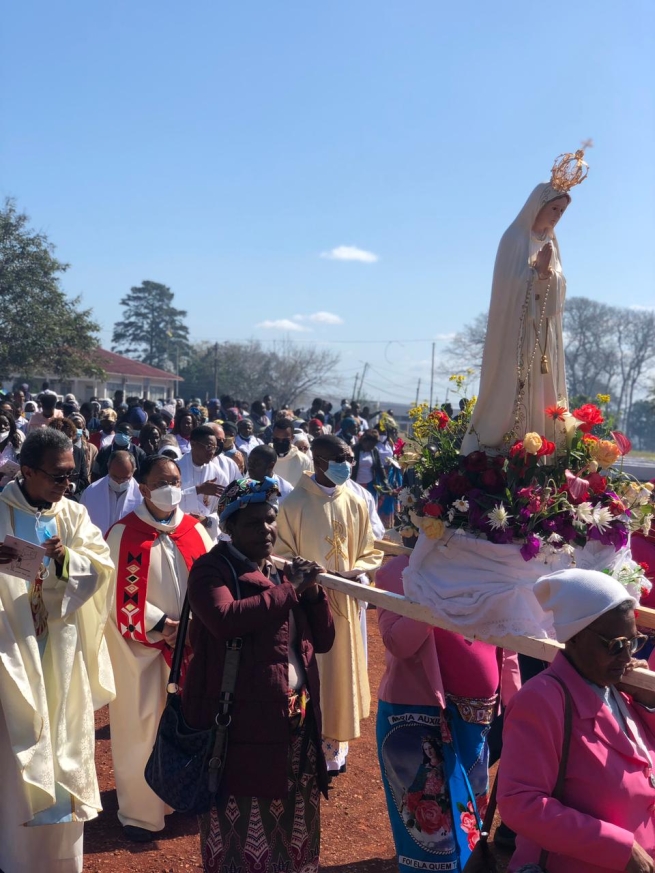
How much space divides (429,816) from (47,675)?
2.01m

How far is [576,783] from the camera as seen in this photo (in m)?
2.70

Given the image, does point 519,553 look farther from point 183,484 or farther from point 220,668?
point 183,484

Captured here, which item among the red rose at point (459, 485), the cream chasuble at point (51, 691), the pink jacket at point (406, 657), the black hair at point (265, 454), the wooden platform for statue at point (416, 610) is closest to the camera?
the wooden platform for statue at point (416, 610)

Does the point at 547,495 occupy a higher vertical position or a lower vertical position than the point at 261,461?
higher

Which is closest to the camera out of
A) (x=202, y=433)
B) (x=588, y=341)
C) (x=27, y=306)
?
(x=202, y=433)

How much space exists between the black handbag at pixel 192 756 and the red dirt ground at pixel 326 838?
1.78 metres

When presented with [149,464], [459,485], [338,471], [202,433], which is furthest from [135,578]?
[202,433]

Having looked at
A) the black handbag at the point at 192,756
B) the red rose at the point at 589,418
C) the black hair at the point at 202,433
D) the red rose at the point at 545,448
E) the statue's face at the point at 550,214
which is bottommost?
the black handbag at the point at 192,756

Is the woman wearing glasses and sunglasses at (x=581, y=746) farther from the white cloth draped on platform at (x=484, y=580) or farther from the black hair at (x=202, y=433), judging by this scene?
the black hair at (x=202, y=433)

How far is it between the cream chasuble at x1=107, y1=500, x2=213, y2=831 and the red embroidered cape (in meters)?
0.03

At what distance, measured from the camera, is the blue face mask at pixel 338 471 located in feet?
20.4

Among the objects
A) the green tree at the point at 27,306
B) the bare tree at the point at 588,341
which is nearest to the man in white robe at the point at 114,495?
the green tree at the point at 27,306

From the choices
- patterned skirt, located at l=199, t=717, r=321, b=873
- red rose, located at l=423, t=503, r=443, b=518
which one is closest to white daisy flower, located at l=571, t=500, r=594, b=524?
red rose, located at l=423, t=503, r=443, b=518

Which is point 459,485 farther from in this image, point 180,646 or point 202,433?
point 202,433
